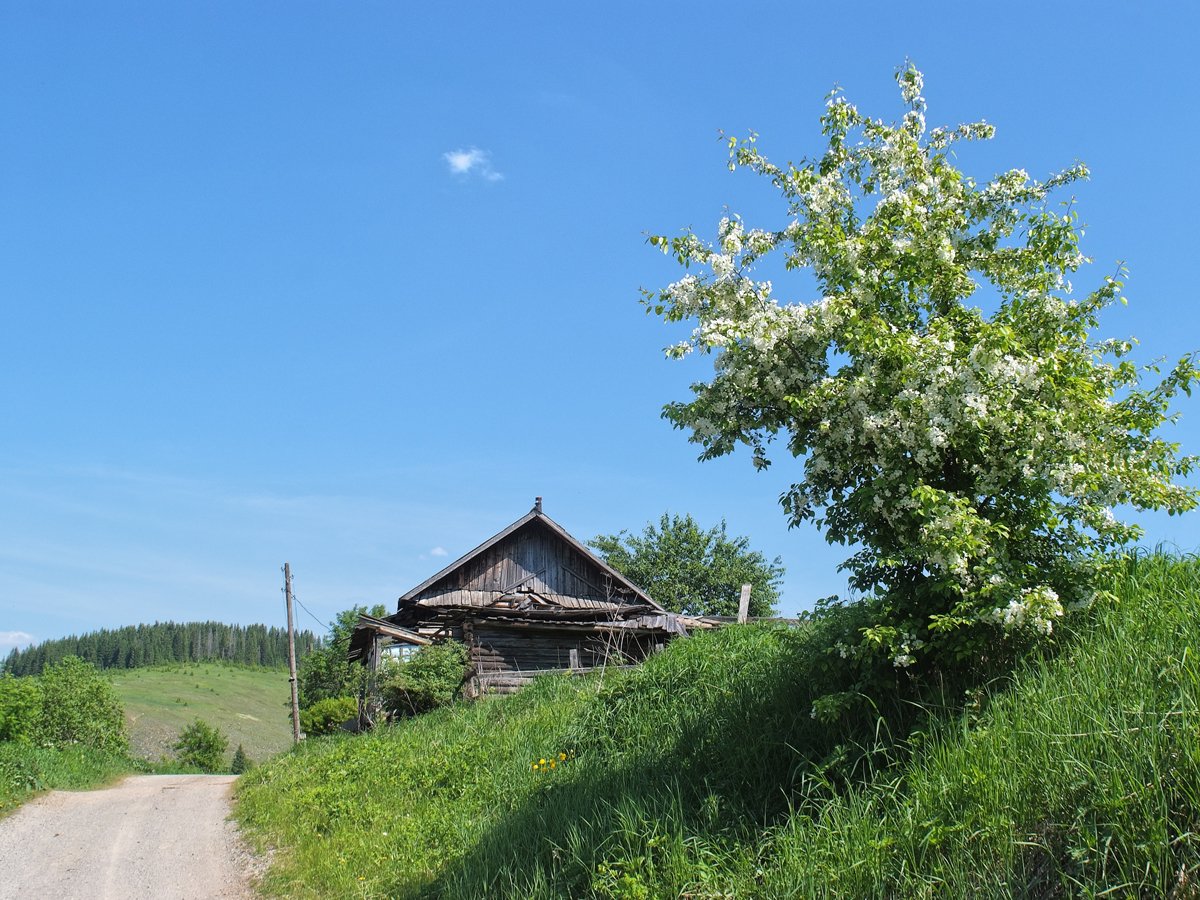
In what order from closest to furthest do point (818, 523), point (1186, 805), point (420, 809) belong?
1. point (1186, 805)
2. point (818, 523)
3. point (420, 809)

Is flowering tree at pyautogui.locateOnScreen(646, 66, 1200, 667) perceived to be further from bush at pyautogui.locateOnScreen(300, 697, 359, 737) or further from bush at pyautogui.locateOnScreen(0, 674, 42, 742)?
bush at pyautogui.locateOnScreen(300, 697, 359, 737)

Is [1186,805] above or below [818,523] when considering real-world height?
below

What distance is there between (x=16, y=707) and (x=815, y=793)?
3199 cm

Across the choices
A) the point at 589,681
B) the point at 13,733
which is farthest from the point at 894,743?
the point at 13,733

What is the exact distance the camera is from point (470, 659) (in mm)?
24891

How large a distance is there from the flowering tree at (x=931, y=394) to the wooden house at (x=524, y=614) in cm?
1556

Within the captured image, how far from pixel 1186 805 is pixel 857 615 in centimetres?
298

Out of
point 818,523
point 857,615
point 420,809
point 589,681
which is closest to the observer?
point 857,615

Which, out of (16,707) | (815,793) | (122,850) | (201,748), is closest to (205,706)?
(201,748)

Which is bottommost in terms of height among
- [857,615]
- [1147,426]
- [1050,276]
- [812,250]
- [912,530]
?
[857,615]

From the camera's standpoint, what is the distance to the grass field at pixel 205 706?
82625 millimetres

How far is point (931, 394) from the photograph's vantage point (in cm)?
654

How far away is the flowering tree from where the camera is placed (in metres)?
6.43

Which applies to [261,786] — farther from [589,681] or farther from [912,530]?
[912,530]
